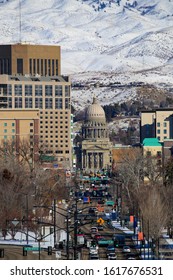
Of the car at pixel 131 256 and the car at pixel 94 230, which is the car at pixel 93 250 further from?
the car at pixel 94 230

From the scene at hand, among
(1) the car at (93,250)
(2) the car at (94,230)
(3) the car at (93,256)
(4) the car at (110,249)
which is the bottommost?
(2) the car at (94,230)

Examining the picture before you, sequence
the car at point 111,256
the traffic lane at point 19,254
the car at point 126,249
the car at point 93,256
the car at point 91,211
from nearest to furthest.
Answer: the traffic lane at point 19,254, the car at point 111,256, the car at point 93,256, the car at point 126,249, the car at point 91,211

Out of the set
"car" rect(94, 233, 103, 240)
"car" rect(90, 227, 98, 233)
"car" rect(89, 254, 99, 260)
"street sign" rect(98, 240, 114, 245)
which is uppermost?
"car" rect(89, 254, 99, 260)

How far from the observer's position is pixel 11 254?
48406 millimetres

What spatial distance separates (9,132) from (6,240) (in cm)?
11864

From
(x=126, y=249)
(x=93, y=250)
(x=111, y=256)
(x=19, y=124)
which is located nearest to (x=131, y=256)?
(x=111, y=256)

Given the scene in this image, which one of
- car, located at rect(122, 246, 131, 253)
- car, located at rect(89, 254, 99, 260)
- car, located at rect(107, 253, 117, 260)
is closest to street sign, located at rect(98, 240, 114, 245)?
car, located at rect(122, 246, 131, 253)

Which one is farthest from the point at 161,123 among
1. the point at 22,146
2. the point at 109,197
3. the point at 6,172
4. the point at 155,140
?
the point at 6,172

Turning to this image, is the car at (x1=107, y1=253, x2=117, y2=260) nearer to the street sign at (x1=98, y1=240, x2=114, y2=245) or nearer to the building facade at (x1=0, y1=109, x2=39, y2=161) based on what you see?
the street sign at (x1=98, y1=240, x2=114, y2=245)

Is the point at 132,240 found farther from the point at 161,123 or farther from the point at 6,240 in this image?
the point at 161,123

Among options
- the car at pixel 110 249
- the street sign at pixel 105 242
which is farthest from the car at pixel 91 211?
the car at pixel 110 249

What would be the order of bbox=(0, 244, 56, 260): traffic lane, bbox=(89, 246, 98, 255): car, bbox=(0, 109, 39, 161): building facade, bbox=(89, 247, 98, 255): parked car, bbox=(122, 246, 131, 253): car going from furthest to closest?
bbox=(0, 109, 39, 161): building facade
bbox=(122, 246, 131, 253): car
bbox=(89, 246, 98, 255): car
bbox=(89, 247, 98, 255): parked car
bbox=(0, 244, 56, 260): traffic lane

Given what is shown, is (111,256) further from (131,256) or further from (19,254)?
(19,254)

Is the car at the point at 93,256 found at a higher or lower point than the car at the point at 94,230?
higher
